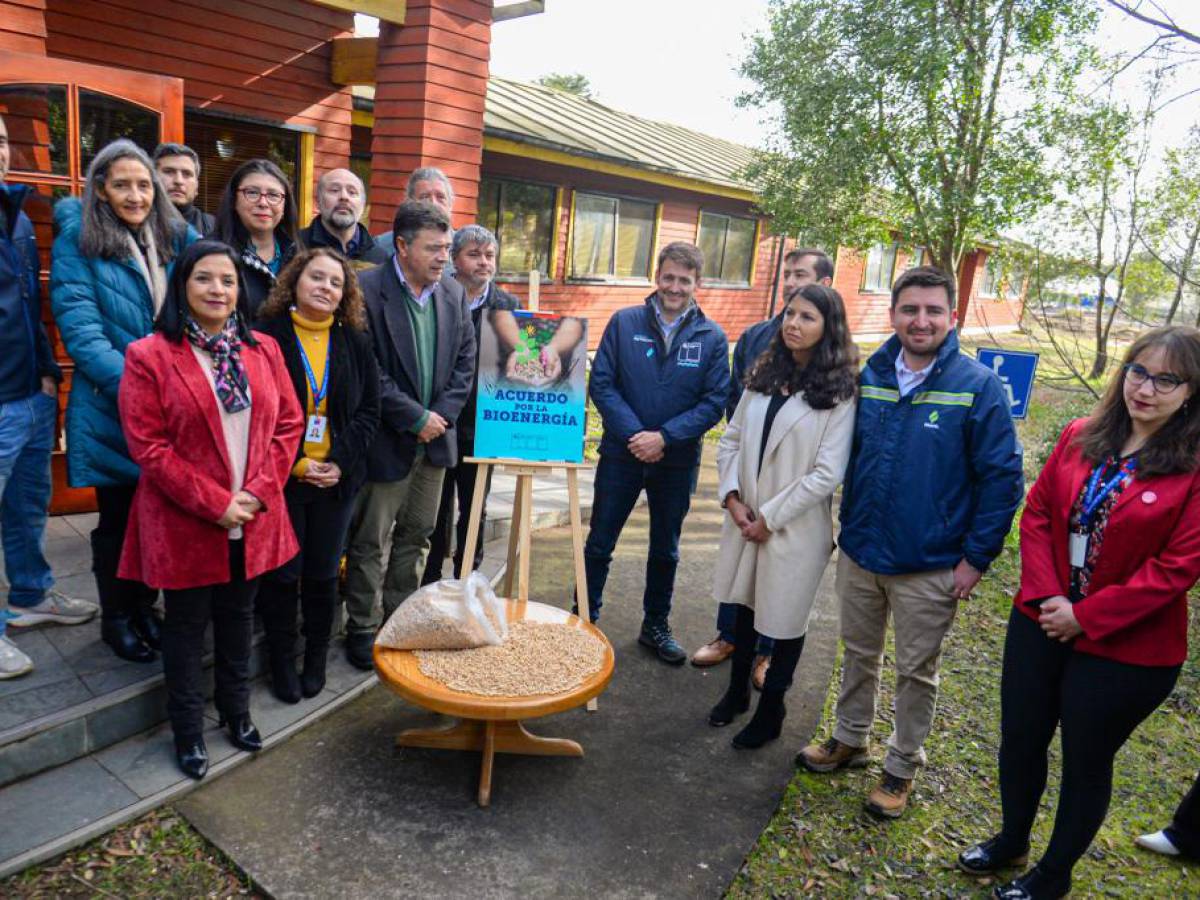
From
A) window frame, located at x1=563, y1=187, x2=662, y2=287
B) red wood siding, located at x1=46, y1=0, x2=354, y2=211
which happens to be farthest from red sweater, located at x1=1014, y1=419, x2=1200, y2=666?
window frame, located at x1=563, y1=187, x2=662, y2=287

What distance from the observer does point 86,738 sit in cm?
303

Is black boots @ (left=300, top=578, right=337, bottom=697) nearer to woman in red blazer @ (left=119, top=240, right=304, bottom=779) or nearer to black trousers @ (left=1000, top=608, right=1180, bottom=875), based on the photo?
woman in red blazer @ (left=119, top=240, right=304, bottom=779)

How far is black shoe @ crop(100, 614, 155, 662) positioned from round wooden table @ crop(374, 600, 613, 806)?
3.22ft

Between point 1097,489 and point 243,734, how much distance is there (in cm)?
324

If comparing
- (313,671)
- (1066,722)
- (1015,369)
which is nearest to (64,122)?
(313,671)

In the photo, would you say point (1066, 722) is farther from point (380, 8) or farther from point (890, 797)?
point (380, 8)

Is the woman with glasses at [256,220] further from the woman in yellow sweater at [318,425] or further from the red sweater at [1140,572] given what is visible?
the red sweater at [1140,572]

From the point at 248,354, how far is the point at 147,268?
0.75 meters

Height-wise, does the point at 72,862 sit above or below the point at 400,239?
below

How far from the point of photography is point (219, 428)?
287cm

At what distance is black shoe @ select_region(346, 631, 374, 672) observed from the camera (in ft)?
13.0

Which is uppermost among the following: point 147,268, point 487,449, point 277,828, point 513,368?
point 147,268

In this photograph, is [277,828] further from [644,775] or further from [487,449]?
[487,449]

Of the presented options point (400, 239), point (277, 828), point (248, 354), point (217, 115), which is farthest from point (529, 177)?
point (277, 828)
